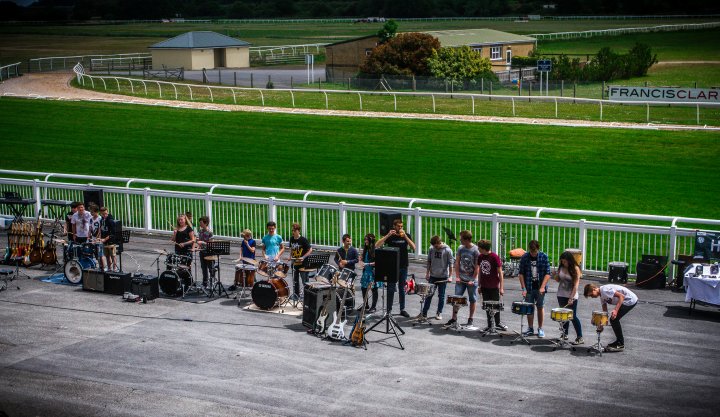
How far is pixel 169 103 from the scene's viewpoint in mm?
50250

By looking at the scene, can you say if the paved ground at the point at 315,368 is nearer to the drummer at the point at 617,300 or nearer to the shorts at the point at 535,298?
the drummer at the point at 617,300

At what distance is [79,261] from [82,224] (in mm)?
1094

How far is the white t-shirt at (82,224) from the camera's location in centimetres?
2192

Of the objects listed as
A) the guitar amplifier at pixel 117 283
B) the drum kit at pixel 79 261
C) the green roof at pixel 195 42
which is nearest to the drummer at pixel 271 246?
the guitar amplifier at pixel 117 283

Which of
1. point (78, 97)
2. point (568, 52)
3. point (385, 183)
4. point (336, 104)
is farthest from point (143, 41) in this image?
point (385, 183)

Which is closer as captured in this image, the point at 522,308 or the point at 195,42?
the point at 522,308

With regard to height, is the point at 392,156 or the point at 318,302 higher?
the point at 392,156

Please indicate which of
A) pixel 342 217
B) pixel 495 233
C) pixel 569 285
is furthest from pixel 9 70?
pixel 569 285

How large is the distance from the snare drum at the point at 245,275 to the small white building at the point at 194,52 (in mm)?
53888

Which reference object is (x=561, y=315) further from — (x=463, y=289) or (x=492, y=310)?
Answer: (x=463, y=289)

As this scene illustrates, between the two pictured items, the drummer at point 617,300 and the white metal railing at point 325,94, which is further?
the white metal railing at point 325,94

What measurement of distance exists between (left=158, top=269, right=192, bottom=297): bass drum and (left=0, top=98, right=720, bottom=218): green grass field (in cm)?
1202

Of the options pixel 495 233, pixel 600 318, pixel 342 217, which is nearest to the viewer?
pixel 600 318

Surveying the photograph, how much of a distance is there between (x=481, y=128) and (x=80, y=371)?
27340 millimetres
